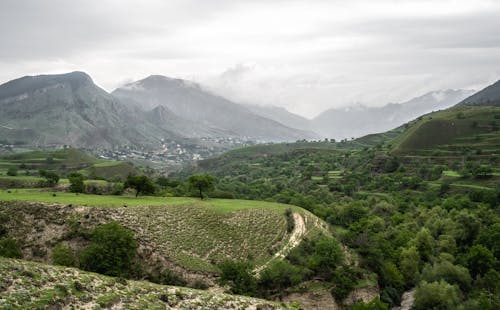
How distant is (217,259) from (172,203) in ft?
47.2

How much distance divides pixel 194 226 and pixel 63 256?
19477mm

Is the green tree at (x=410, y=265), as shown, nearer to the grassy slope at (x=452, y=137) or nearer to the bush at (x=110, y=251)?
the bush at (x=110, y=251)

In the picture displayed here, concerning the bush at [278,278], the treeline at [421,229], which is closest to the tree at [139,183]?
the bush at [278,278]

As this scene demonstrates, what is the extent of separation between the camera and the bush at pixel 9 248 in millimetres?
42222

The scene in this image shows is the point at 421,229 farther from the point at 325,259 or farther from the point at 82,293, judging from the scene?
the point at 82,293

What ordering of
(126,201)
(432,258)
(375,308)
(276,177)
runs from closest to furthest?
(375,308)
(126,201)
(432,258)
(276,177)

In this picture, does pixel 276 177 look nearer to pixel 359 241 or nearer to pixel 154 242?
pixel 359 241

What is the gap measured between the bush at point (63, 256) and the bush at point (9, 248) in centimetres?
397

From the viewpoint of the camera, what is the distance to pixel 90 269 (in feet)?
144

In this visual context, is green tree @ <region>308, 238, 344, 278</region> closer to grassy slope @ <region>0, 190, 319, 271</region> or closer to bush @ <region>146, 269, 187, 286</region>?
grassy slope @ <region>0, 190, 319, 271</region>

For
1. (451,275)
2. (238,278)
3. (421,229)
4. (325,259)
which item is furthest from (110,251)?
(421,229)

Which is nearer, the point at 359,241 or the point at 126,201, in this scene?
the point at 126,201

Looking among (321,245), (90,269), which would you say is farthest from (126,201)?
(321,245)

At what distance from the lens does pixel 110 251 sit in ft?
150
